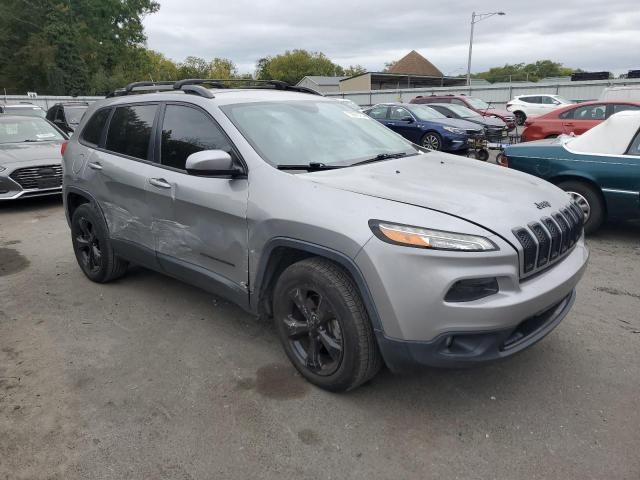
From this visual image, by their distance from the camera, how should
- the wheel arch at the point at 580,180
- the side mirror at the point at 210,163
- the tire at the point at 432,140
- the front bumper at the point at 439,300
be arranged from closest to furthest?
the front bumper at the point at 439,300, the side mirror at the point at 210,163, the wheel arch at the point at 580,180, the tire at the point at 432,140

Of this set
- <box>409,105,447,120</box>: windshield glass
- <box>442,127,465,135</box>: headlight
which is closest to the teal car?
<box>442,127,465,135</box>: headlight

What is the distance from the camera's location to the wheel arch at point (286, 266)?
2.59m

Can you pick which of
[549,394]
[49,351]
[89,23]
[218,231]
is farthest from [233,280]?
[89,23]

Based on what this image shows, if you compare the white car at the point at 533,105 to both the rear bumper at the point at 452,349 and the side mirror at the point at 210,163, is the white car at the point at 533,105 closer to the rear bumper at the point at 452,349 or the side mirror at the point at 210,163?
the side mirror at the point at 210,163

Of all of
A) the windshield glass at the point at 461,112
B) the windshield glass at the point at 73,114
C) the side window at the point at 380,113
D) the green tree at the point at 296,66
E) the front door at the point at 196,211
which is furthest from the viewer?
the green tree at the point at 296,66

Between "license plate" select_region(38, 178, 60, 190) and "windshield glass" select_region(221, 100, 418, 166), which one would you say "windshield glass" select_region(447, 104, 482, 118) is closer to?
"license plate" select_region(38, 178, 60, 190)

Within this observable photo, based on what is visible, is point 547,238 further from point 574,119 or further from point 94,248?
point 574,119

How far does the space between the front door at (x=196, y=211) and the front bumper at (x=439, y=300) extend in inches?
42.0

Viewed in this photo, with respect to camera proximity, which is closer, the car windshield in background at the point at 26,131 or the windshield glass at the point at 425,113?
the car windshield in background at the point at 26,131

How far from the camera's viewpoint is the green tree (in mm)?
87750

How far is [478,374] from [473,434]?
60 cm

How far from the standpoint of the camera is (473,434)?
2652mm

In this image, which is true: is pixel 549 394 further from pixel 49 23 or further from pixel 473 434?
pixel 49 23

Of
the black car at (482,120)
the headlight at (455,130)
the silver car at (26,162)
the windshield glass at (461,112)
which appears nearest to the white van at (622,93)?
the black car at (482,120)
